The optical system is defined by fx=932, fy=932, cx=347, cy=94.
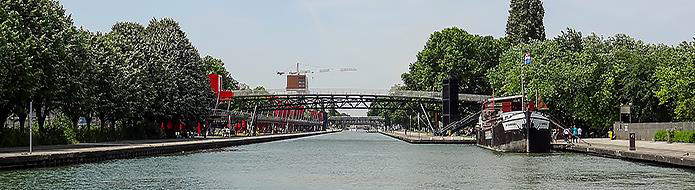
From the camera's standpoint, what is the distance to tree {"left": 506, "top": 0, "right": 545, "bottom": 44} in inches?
4530

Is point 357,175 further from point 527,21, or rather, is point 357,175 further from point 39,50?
point 527,21

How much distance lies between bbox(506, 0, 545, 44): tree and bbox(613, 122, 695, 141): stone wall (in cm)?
3131

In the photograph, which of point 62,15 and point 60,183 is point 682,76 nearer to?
point 62,15

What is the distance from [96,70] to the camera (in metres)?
66.4

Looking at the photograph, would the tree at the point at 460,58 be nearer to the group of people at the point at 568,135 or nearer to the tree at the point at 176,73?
the group of people at the point at 568,135

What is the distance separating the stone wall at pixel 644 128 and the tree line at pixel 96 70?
40.0m

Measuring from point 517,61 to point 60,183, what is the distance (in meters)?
65.8

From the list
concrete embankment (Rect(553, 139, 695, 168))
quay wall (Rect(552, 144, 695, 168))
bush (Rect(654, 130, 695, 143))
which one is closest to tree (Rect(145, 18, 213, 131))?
quay wall (Rect(552, 144, 695, 168))

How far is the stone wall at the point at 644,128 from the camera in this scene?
68438 mm

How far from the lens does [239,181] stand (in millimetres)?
38938

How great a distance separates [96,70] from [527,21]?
63.7 meters

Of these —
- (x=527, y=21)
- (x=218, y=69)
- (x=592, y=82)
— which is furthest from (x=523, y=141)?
(x=218, y=69)

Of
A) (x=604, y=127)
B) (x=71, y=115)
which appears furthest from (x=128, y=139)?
(x=604, y=127)

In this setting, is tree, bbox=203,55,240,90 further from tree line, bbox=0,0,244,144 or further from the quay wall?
the quay wall
